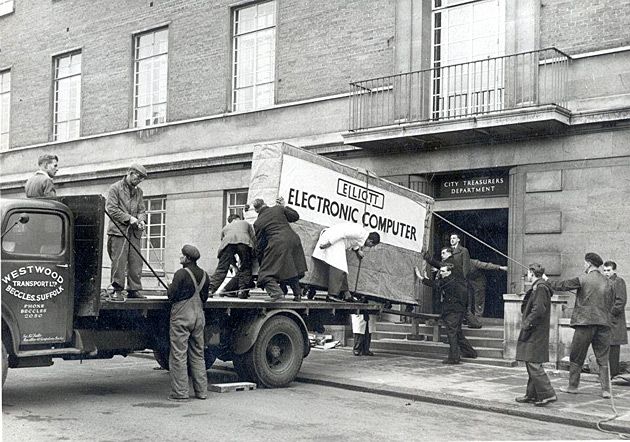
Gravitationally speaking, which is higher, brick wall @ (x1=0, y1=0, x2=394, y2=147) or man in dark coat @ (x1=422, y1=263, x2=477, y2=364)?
brick wall @ (x1=0, y1=0, x2=394, y2=147)

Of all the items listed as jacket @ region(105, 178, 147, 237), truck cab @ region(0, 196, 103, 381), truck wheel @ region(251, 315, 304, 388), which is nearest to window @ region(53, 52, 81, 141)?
jacket @ region(105, 178, 147, 237)

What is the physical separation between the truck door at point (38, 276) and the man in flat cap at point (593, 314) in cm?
596

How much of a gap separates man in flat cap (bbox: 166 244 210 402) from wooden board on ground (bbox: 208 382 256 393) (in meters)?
0.61

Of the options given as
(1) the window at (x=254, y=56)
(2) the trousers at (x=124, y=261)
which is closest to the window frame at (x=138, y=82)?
(1) the window at (x=254, y=56)

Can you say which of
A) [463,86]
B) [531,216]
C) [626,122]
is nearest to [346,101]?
[463,86]

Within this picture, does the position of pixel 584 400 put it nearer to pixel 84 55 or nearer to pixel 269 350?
pixel 269 350

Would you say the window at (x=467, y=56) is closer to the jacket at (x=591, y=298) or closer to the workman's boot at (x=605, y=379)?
the jacket at (x=591, y=298)

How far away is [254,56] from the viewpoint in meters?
19.9

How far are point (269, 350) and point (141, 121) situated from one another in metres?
13.0

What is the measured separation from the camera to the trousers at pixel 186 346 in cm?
960

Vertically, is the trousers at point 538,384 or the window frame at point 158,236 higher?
the window frame at point 158,236

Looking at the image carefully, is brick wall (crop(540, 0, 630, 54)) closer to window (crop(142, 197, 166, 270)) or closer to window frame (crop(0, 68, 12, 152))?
window (crop(142, 197, 166, 270))

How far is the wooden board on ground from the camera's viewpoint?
10367mm

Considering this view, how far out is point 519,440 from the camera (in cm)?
792
